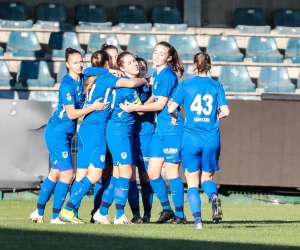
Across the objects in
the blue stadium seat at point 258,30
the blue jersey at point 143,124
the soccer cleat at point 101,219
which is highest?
the blue stadium seat at point 258,30

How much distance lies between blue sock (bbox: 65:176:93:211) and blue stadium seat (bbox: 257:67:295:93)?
10.2m

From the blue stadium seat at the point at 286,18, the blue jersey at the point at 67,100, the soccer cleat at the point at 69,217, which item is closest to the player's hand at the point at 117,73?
the blue jersey at the point at 67,100

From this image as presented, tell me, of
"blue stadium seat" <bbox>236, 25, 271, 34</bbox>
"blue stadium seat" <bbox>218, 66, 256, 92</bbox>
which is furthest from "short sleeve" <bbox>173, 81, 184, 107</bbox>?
"blue stadium seat" <bbox>236, 25, 271, 34</bbox>

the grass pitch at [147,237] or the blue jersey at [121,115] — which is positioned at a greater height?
the blue jersey at [121,115]

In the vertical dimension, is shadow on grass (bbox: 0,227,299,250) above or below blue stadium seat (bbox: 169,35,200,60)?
below

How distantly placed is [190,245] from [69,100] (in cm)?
284

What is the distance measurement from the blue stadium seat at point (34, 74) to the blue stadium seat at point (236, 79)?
3724 mm

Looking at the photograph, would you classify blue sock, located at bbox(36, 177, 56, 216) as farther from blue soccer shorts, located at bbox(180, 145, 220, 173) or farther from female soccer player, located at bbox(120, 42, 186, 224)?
blue soccer shorts, located at bbox(180, 145, 220, 173)

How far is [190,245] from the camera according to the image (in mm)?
6566

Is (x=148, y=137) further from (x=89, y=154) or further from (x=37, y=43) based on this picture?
(x=37, y=43)

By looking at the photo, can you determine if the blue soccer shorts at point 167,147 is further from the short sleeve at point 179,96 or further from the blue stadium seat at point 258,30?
the blue stadium seat at point 258,30

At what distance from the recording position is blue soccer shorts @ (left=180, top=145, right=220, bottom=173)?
8.18 metres

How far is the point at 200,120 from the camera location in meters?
8.20

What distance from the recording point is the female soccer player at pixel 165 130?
29.1 feet
